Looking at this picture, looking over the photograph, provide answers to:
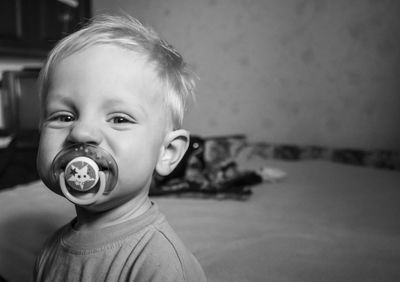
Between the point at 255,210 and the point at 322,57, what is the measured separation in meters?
1.25

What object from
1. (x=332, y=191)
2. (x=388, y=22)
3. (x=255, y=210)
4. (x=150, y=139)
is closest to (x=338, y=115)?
(x=388, y=22)

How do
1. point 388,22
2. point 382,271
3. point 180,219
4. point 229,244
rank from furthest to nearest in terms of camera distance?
point 388,22 < point 180,219 < point 229,244 < point 382,271

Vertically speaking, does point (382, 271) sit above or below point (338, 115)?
below

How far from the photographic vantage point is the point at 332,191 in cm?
125

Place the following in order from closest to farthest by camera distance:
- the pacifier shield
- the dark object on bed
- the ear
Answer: the pacifier shield
the ear
the dark object on bed

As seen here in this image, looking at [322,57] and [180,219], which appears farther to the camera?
[322,57]

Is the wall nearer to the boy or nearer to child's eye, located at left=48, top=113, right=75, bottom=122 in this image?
the boy

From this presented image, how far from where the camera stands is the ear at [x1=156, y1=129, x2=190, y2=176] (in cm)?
62

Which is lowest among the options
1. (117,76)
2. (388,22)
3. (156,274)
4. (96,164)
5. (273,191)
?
(273,191)

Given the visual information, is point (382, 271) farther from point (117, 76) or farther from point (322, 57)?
point (322, 57)

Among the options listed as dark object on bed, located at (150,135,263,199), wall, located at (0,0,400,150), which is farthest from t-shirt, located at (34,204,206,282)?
wall, located at (0,0,400,150)

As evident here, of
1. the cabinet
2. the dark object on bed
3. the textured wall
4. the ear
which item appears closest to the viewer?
the ear

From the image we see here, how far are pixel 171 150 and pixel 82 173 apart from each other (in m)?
0.18

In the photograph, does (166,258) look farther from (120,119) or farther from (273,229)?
(273,229)
